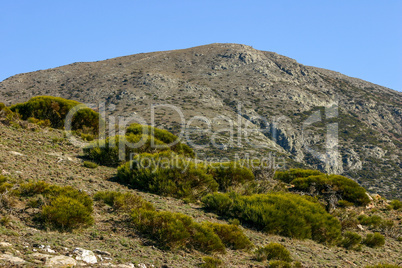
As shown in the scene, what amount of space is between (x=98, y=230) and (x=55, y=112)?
13.7 meters

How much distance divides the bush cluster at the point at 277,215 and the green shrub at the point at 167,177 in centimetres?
107

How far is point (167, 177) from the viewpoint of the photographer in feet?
41.0

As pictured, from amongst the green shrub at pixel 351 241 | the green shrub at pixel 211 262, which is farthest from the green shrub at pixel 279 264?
the green shrub at pixel 351 241

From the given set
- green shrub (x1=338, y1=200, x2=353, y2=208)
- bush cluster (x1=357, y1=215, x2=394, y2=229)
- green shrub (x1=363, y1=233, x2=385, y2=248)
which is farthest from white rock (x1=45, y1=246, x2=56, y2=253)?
green shrub (x1=338, y1=200, x2=353, y2=208)

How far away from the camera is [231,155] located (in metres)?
52.8

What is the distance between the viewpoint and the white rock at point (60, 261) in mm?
5816

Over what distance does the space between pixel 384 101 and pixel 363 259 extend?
11172 cm

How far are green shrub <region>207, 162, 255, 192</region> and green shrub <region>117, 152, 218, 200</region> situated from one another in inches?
58.4

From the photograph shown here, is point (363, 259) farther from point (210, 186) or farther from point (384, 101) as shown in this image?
point (384, 101)

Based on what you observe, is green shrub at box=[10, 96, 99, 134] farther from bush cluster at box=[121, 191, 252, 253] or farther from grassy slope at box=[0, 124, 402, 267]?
bush cluster at box=[121, 191, 252, 253]

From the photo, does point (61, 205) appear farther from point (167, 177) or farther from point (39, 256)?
point (167, 177)

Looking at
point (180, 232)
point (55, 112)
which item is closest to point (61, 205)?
point (180, 232)

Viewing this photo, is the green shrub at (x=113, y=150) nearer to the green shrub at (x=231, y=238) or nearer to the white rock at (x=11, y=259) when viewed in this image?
the green shrub at (x=231, y=238)

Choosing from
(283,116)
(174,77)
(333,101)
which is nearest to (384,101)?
(333,101)
